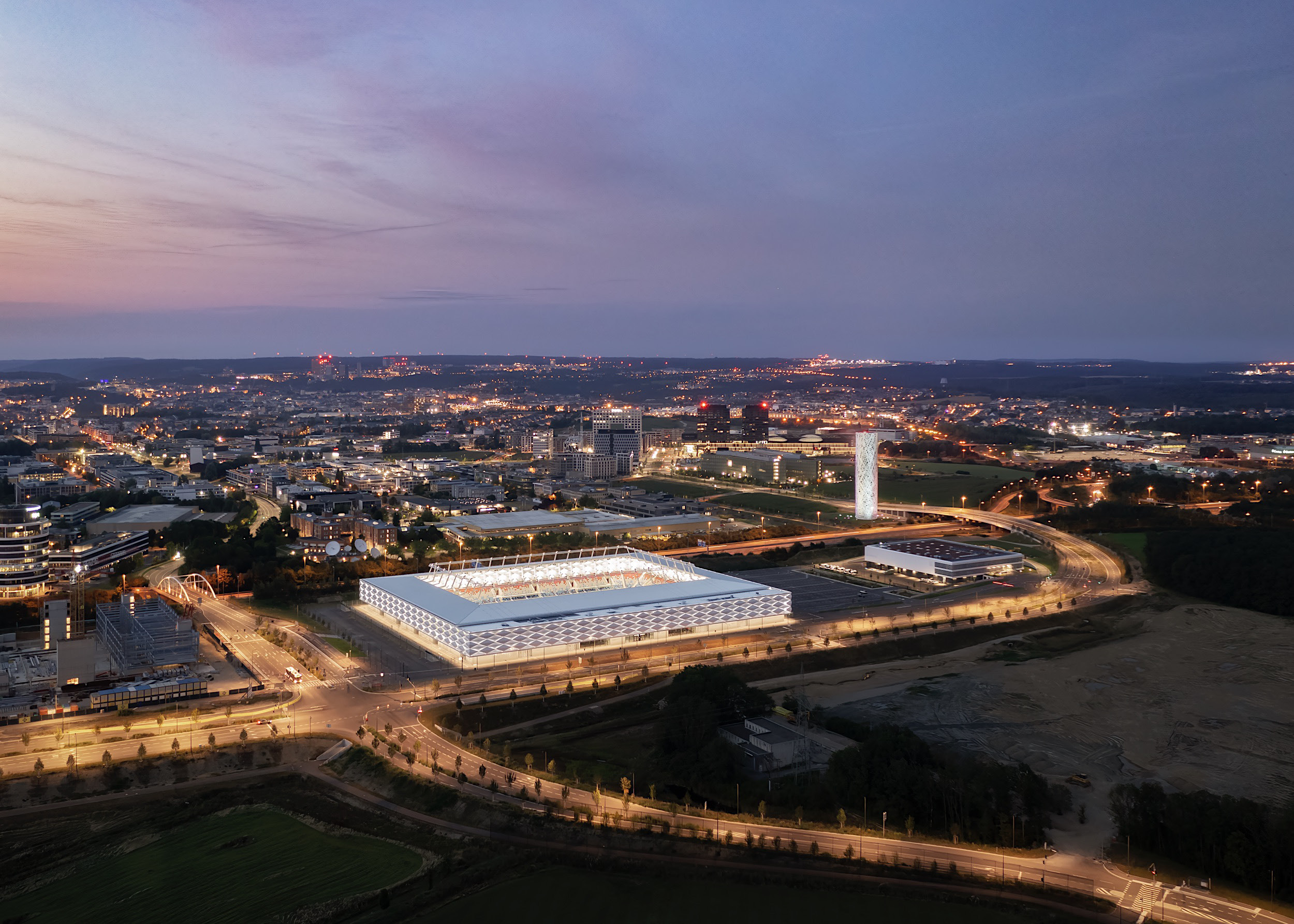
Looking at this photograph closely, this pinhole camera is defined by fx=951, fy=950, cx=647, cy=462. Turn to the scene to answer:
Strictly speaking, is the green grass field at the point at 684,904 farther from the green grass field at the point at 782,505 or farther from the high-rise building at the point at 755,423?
the high-rise building at the point at 755,423

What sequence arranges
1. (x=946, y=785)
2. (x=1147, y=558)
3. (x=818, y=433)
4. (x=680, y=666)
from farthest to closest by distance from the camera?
(x=818, y=433) → (x=1147, y=558) → (x=680, y=666) → (x=946, y=785)

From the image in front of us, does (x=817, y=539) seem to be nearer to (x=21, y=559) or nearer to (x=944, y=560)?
(x=944, y=560)

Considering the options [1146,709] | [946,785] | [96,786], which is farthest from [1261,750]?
[96,786]

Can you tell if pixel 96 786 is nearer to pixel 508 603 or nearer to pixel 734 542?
pixel 508 603

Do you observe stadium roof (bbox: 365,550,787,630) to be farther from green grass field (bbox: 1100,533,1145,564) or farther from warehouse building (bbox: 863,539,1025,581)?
green grass field (bbox: 1100,533,1145,564)

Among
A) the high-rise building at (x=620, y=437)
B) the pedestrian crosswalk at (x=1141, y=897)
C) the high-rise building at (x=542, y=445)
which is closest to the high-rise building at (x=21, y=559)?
the pedestrian crosswalk at (x=1141, y=897)

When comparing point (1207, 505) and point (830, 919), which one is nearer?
point (830, 919)

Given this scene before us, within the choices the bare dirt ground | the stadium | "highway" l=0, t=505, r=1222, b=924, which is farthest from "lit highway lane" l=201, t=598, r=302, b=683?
the bare dirt ground
